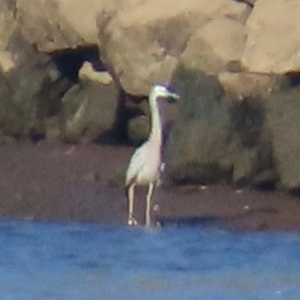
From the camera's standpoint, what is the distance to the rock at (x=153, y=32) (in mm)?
15672

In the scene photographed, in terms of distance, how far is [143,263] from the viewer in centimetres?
1195

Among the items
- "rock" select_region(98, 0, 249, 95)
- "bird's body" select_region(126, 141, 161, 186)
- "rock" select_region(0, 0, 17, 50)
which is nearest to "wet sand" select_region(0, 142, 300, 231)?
"bird's body" select_region(126, 141, 161, 186)

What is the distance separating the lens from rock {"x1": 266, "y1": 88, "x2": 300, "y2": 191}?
543 inches

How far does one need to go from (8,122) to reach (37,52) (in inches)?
35.6

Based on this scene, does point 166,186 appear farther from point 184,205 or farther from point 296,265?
point 296,265

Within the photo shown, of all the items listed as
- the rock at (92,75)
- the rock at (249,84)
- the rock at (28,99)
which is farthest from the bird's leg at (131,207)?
the rock at (28,99)

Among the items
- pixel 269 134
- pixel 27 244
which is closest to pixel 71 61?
pixel 269 134

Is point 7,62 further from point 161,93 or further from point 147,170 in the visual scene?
point 147,170

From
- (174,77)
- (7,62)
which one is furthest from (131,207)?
(7,62)

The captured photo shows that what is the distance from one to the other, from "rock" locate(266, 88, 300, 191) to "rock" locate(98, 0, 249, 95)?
145 centimetres

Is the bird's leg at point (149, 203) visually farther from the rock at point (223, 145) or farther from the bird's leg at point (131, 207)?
the rock at point (223, 145)

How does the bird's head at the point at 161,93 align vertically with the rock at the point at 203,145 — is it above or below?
above

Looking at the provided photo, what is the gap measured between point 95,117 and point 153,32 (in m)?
1.15

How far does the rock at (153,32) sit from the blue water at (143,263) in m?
2.90
